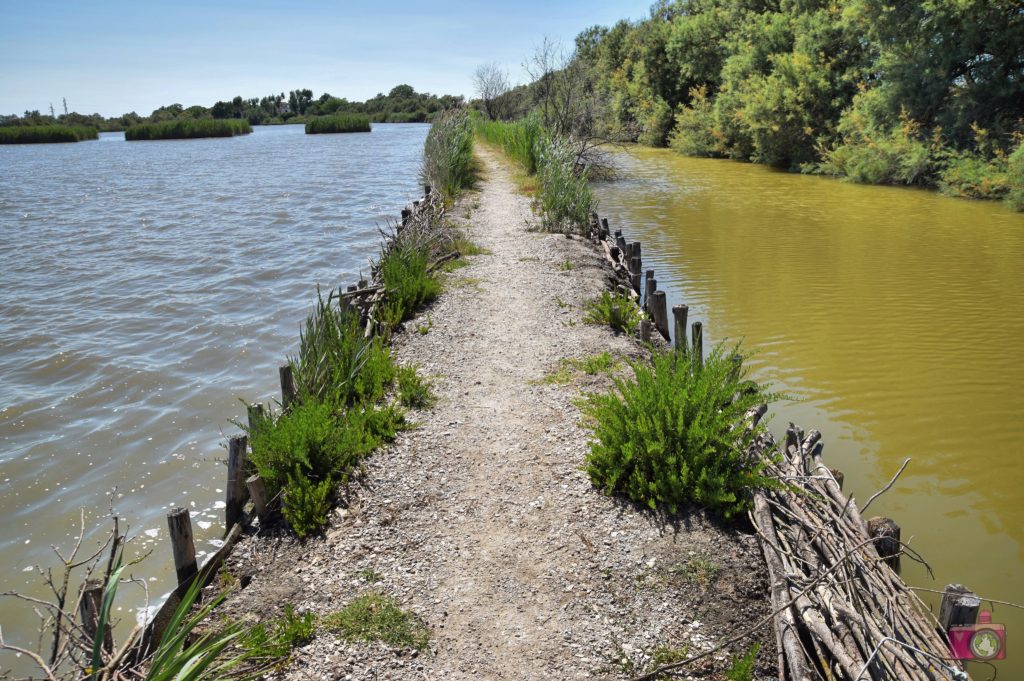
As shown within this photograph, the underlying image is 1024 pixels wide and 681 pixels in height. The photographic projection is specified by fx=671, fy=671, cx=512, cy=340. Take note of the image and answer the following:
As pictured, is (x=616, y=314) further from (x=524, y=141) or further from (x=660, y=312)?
(x=524, y=141)

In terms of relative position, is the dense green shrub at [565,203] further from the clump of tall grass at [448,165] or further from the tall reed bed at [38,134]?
the tall reed bed at [38,134]

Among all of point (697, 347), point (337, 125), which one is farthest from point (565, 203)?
point (337, 125)

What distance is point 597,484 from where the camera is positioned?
521cm

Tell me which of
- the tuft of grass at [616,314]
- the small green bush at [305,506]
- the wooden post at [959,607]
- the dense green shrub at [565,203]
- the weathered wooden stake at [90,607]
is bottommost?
the small green bush at [305,506]

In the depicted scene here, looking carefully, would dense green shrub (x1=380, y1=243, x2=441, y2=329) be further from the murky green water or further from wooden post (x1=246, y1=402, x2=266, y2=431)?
the murky green water

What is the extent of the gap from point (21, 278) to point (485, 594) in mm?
13764

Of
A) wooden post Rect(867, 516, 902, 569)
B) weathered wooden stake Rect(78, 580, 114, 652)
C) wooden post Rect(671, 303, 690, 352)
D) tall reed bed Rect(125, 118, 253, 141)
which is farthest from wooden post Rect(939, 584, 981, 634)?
tall reed bed Rect(125, 118, 253, 141)

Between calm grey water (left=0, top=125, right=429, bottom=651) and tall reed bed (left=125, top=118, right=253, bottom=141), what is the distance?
1536 inches

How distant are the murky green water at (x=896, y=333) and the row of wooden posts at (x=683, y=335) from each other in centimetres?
92

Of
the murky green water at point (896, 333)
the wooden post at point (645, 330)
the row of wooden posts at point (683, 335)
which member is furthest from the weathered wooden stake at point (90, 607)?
the wooden post at point (645, 330)

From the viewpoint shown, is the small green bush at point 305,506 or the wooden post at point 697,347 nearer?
the small green bush at point 305,506

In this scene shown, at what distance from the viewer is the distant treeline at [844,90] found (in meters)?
19.1

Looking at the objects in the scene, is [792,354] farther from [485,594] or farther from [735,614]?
[485,594]

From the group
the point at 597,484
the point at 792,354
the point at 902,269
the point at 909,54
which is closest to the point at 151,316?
the point at 597,484
